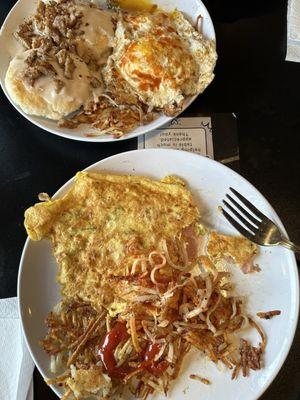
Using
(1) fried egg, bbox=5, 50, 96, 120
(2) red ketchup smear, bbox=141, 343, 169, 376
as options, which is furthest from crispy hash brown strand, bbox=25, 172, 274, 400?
(1) fried egg, bbox=5, 50, 96, 120

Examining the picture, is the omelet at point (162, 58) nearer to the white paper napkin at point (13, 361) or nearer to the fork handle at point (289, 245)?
the fork handle at point (289, 245)

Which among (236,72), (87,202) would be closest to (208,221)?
(87,202)

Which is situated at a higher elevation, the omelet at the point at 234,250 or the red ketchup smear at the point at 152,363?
the omelet at the point at 234,250

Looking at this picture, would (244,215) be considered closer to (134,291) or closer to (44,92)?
(134,291)

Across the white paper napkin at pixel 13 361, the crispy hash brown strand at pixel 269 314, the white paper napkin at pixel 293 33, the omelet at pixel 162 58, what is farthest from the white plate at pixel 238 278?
the white paper napkin at pixel 293 33

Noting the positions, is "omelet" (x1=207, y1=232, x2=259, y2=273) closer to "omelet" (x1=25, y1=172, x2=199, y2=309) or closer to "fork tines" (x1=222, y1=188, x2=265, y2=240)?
"fork tines" (x1=222, y1=188, x2=265, y2=240)
